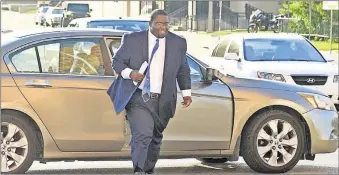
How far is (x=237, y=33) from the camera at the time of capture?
14.4m

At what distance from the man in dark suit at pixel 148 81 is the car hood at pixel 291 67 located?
5.76m

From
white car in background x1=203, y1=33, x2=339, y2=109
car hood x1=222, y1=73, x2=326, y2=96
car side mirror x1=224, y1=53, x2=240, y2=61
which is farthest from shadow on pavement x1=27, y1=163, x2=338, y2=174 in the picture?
car side mirror x1=224, y1=53, x2=240, y2=61

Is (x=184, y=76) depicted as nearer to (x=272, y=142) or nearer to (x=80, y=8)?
(x=272, y=142)

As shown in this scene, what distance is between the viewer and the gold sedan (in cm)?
732

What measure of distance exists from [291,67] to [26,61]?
19.2 ft

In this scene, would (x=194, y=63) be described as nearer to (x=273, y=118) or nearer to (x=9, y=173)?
(x=273, y=118)

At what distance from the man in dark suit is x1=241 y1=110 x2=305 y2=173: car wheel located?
1.28 meters

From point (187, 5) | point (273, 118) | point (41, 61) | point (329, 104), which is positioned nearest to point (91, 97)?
point (41, 61)

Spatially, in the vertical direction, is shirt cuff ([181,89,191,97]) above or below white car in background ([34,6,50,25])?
below

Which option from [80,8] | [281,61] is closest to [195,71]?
[281,61]

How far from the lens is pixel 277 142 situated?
310 inches

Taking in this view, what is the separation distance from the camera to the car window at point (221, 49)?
1411cm

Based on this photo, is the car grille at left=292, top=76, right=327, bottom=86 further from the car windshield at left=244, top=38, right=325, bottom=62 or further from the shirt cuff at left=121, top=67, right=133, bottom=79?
the shirt cuff at left=121, top=67, right=133, bottom=79

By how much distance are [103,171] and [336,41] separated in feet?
40.3
